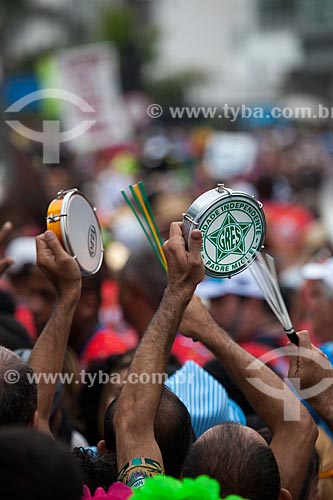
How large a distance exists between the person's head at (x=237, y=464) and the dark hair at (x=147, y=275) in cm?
203

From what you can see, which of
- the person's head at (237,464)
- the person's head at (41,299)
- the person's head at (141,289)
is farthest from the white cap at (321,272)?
the person's head at (237,464)

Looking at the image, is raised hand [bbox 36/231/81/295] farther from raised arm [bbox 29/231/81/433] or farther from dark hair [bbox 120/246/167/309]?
dark hair [bbox 120/246/167/309]

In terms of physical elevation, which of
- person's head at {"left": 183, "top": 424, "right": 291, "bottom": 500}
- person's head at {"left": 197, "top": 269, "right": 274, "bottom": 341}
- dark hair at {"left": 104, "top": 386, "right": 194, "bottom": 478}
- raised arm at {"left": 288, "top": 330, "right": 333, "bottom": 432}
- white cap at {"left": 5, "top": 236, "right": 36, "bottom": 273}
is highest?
white cap at {"left": 5, "top": 236, "right": 36, "bottom": 273}

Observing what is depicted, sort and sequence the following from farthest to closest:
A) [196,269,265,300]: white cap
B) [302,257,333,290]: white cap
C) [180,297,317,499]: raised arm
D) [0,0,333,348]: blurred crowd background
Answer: [0,0,333,348]: blurred crowd background < [196,269,265,300]: white cap < [302,257,333,290]: white cap < [180,297,317,499]: raised arm

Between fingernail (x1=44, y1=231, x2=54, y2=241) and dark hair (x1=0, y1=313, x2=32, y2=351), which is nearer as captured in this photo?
fingernail (x1=44, y1=231, x2=54, y2=241)

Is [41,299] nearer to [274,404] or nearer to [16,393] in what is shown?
[274,404]

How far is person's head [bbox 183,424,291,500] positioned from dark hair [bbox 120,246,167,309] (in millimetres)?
2029

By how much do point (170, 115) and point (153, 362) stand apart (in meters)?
11.3

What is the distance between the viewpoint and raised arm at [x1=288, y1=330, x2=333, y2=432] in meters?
2.65

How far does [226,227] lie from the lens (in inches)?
102

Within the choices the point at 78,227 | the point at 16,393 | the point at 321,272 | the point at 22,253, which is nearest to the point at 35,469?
the point at 16,393

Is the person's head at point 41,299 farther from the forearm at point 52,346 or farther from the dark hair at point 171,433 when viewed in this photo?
the dark hair at point 171,433

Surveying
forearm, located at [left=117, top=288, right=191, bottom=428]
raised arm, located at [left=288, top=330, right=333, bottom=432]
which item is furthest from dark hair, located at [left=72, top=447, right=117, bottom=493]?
raised arm, located at [left=288, top=330, right=333, bottom=432]

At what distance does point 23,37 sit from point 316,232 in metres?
28.1
